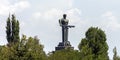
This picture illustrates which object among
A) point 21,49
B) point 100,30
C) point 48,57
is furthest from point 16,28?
point 21,49

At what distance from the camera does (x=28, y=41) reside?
184 ft

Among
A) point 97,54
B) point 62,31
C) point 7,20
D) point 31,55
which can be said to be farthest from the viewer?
point 7,20

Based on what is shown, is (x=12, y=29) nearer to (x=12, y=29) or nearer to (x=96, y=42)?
(x=12, y=29)

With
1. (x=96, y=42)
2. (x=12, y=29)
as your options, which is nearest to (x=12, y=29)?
(x=12, y=29)

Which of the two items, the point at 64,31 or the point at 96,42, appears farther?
the point at 64,31

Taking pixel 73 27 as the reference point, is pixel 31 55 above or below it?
below

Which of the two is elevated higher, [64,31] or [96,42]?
[64,31]

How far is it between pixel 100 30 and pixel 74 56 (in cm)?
1925

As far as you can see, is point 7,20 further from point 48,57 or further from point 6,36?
point 48,57

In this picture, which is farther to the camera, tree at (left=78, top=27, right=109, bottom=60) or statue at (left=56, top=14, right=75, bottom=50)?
statue at (left=56, top=14, right=75, bottom=50)

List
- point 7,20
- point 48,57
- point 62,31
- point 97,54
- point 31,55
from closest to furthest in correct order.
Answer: point 31,55 < point 48,57 < point 97,54 < point 62,31 < point 7,20

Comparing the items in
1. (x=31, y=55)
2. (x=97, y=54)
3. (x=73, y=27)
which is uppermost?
(x=73, y=27)

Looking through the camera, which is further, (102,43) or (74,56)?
(102,43)

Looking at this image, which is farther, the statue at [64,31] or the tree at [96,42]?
the statue at [64,31]
